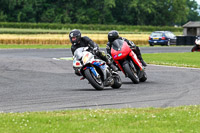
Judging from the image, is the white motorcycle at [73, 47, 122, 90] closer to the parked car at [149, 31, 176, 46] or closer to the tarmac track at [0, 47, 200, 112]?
the tarmac track at [0, 47, 200, 112]

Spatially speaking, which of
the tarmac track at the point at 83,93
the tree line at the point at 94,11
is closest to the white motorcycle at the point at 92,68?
the tarmac track at the point at 83,93

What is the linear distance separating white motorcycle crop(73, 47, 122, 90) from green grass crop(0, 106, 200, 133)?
350 centimetres

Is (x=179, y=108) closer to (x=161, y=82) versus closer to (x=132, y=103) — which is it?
(x=132, y=103)

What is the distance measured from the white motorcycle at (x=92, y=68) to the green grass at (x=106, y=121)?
3504 mm

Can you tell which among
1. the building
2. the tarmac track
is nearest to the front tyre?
the tarmac track

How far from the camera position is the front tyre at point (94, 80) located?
12.3 m

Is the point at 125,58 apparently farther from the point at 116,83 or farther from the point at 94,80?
the point at 94,80

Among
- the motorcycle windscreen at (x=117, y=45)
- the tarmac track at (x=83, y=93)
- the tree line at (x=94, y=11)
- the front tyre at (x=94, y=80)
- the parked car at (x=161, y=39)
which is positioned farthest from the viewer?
the tree line at (x=94, y=11)

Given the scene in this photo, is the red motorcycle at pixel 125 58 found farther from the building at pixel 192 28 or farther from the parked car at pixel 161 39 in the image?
the building at pixel 192 28

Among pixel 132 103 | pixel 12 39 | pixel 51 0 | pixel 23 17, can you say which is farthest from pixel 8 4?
pixel 132 103

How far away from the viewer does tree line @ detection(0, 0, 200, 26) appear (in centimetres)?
9819

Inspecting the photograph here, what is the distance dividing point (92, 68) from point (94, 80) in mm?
289

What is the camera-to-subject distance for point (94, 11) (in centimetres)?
10431

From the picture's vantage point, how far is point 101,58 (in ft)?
42.4
